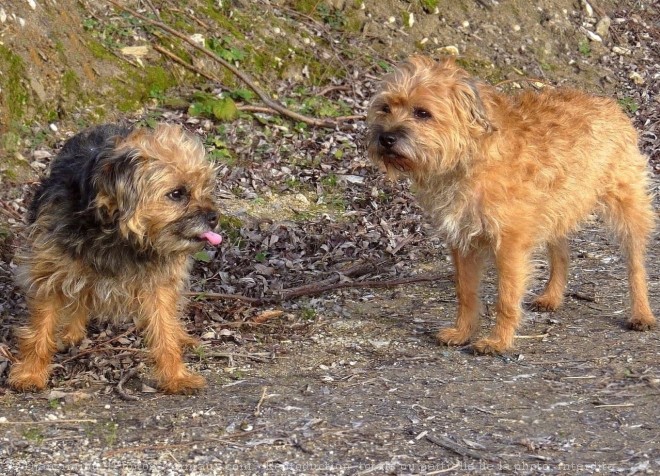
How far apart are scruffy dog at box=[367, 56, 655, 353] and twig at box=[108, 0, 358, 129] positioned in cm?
339

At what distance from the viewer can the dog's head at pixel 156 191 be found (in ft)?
15.3

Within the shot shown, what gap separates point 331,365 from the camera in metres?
5.58

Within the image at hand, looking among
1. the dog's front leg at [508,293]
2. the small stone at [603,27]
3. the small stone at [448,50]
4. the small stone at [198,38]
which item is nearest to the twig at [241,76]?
the small stone at [198,38]

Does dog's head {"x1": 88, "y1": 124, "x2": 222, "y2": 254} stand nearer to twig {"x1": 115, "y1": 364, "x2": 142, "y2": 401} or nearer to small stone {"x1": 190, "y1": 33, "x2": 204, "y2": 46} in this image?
twig {"x1": 115, "y1": 364, "x2": 142, "y2": 401}

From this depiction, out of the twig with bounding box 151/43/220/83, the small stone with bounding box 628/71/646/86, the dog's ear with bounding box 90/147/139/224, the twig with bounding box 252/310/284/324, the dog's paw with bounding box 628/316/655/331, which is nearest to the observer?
the dog's ear with bounding box 90/147/139/224

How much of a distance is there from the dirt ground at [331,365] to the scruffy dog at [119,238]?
0.87 ft

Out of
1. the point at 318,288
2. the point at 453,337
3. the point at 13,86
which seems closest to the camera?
the point at 453,337

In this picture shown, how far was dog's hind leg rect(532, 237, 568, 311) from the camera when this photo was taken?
6.55 metres

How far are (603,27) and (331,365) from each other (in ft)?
28.6

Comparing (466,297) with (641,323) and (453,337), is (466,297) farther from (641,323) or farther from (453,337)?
(641,323)

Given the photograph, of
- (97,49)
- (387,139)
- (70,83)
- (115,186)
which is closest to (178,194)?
(115,186)

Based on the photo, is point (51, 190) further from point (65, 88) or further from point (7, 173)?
point (65, 88)

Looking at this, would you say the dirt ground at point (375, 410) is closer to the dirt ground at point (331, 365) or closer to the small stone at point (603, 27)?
the dirt ground at point (331, 365)

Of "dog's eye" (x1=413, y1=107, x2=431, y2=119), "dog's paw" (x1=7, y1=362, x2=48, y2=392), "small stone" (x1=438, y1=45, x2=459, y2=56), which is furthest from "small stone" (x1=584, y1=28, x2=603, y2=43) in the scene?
"dog's paw" (x1=7, y1=362, x2=48, y2=392)
